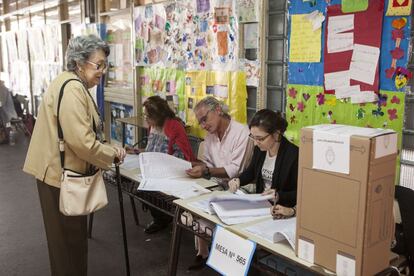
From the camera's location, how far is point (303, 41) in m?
2.58

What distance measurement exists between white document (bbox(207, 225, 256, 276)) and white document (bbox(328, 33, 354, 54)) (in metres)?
1.27

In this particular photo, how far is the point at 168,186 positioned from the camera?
7.77 feet

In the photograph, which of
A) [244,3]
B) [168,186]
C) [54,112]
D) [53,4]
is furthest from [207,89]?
[53,4]

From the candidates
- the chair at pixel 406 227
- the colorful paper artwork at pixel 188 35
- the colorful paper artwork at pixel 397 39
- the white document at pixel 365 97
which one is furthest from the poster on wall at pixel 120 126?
the chair at pixel 406 227

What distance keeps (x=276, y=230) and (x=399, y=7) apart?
130cm

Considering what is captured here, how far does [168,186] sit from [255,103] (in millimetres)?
1064

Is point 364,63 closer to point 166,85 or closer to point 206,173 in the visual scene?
point 206,173

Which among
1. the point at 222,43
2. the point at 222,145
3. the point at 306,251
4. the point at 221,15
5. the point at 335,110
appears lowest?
the point at 306,251

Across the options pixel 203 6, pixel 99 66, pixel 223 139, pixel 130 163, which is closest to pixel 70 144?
pixel 99 66

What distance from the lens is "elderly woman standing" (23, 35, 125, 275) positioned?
1938mm

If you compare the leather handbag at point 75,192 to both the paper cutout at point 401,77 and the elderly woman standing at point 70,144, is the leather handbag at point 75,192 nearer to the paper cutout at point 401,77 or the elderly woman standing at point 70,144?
the elderly woman standing at point 70,144

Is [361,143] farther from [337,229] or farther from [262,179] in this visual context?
[262,179]

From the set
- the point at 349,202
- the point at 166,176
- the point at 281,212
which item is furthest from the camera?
the point at 166,176

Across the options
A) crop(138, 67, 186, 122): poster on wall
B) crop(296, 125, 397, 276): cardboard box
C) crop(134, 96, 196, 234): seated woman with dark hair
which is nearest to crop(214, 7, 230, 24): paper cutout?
crop(138, 67, 186, 122): poster on wall
